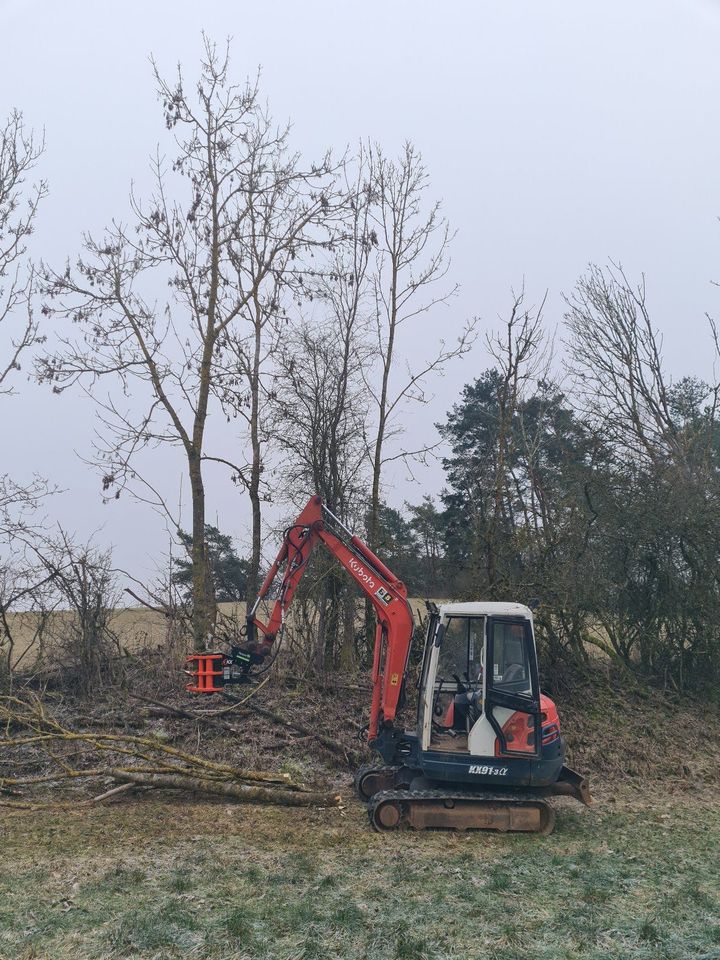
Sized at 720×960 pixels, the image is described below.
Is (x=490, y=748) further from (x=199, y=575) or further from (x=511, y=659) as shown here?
(x=199, y=575)

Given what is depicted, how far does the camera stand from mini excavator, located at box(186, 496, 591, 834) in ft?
29.6

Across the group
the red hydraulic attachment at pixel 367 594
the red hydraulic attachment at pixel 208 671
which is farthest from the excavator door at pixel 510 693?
the red hydraulic attachment at pixel 208 671

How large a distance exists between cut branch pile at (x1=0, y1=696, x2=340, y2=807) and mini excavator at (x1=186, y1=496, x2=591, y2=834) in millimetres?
1200

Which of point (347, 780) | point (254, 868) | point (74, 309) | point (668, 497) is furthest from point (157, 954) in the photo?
point (74, 309)

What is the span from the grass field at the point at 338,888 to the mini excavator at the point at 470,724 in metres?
0.29

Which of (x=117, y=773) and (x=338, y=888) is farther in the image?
(x=117, y=773)

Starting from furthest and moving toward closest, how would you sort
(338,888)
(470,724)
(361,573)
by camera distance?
(361,573) < (470,724) < (338,888)

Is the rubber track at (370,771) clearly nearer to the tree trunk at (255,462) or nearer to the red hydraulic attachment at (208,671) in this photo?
the red hydraulic attachment at (208,671)

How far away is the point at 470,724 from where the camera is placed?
9.23 metres

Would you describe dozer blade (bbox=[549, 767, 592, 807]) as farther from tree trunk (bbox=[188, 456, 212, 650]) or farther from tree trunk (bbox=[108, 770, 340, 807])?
tree trunk (bbox=[188, 456, 212, 650])

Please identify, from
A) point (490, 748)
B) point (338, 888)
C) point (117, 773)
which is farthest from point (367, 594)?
point (338, 888)

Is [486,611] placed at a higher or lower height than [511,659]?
higher

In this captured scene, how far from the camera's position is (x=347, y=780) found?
1144 cm

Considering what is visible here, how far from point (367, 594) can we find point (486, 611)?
1629 millimetres
